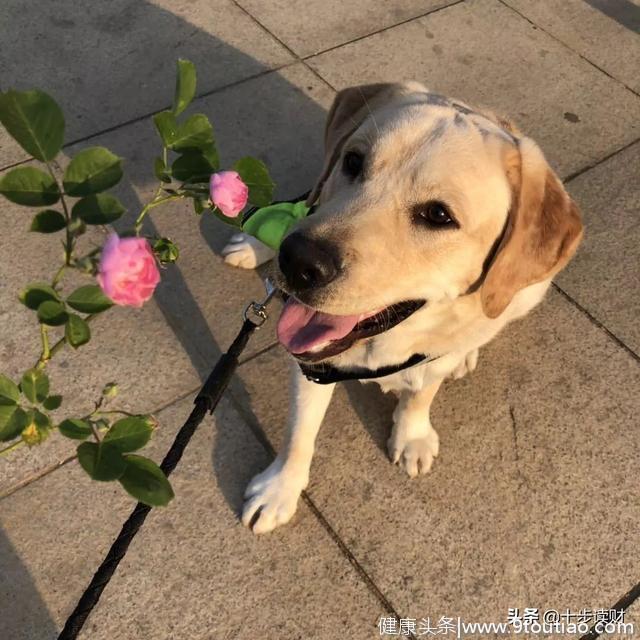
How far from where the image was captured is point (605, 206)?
4.11 meters

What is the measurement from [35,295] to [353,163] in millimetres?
1448

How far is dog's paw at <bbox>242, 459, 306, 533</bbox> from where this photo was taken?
268 centimetres

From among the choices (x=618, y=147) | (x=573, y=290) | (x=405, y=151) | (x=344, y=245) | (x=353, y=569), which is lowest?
(x=353, y=569)

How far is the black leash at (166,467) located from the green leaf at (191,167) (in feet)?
3.61

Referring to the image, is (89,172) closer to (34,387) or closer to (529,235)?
(34,387)

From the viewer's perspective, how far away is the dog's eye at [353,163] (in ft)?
7.39

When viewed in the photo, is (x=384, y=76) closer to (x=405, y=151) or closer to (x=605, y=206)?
(x=605, y=206)

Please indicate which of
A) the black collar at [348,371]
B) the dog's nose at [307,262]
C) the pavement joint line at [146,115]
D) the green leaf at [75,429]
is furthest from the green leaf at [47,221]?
the pavement joint line at [146,115]

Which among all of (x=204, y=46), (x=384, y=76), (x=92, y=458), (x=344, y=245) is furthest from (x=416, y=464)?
(x=204, y=46)

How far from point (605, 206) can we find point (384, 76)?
5.66 feet

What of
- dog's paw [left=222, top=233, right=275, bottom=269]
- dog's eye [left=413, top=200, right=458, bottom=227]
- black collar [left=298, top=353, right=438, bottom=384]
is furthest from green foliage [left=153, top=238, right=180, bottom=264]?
dog's paw [left=222, top=233, right=275, bottom=269]

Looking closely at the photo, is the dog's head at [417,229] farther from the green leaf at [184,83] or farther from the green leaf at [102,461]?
the green leaf at [102,461]

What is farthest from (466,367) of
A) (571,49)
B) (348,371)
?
(571,49)

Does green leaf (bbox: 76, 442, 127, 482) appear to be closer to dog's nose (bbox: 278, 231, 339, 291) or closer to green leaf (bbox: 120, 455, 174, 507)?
green leaf (bbox: 120, 455, 174, 507)
